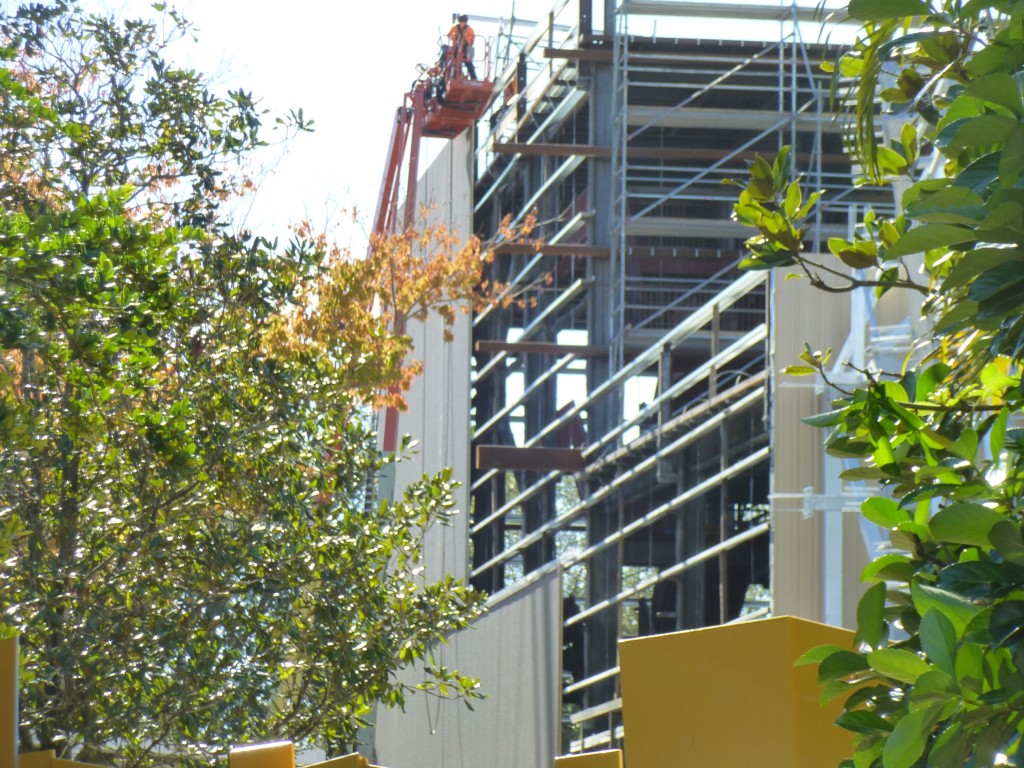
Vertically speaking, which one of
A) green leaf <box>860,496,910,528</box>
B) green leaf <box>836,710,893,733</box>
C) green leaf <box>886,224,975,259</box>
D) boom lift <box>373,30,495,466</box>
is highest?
boom lift <box>373,30,495,466</box>

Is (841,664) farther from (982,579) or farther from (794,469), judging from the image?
(794,469)

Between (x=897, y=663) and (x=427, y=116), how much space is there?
1591 centimetres

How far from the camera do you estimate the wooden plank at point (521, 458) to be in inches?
521

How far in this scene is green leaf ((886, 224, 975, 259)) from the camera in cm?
121

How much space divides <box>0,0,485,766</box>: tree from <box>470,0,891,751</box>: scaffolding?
3951 mm

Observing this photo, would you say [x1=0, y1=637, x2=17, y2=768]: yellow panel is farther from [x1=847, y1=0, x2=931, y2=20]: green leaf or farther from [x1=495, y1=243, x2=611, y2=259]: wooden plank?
[x1=495, y1=243, x2=611, y2=259]: wooden plank

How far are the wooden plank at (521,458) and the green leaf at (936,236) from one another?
11.9m

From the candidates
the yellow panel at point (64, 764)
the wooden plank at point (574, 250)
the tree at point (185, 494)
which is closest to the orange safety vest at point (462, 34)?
the wooden plank at point (574, 250)

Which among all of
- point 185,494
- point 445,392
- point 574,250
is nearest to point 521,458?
point 574,250

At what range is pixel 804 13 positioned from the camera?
513 inches

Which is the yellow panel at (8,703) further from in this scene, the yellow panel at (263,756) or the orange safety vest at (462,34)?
the orange safety vest at (462,34)

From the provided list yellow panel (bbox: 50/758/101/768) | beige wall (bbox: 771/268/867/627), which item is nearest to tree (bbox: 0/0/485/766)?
yellow panel (bbox: 50/758/101/768)

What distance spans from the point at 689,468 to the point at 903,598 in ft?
31.9

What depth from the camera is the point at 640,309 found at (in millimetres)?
14703
